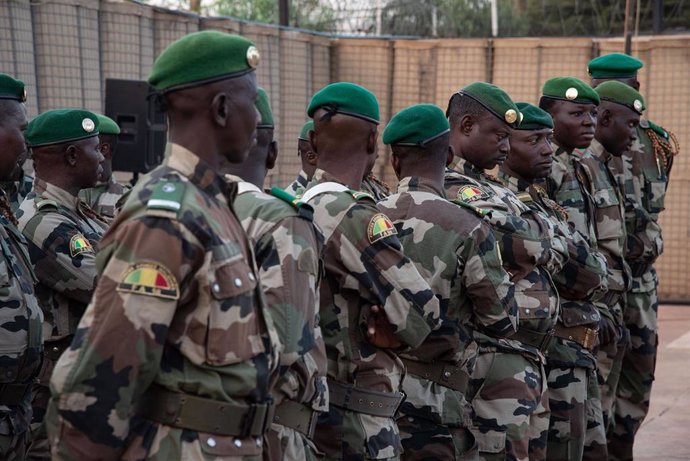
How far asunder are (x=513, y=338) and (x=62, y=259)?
2.03 meters

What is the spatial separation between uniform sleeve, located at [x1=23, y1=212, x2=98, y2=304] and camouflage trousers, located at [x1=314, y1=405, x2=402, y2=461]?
1.21m

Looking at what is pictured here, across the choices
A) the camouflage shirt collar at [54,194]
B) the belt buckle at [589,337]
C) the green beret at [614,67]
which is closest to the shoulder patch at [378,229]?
the camouflage shirt collar at [54,194]

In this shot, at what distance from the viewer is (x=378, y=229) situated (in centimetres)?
383

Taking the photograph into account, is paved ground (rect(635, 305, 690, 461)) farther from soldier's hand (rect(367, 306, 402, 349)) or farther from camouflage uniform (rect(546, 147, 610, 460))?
soldier's hand (rect(367, 306, 402, 349))

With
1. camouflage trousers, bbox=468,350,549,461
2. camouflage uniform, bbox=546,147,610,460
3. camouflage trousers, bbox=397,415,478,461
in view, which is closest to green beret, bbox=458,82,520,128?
camouflage trousers, bbox=468,350,549,461

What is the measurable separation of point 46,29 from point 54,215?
529cm

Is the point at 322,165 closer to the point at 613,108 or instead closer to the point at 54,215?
the point at 54,215

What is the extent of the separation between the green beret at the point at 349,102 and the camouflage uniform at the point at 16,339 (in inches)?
49.1

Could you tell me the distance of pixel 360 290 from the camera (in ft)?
12.7

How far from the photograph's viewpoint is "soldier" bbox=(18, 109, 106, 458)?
461 cm

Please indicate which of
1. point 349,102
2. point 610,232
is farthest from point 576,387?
point 349,102

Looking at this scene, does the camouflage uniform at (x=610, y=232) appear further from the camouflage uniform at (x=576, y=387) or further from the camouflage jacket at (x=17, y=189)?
the camouflage jacket at (x=17, y=189)

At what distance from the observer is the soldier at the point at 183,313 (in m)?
2.52

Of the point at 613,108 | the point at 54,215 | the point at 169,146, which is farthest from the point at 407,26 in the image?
the point at 169,146
